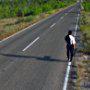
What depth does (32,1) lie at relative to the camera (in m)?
87.6

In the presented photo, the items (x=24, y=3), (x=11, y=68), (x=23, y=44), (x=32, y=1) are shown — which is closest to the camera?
(x=11, y=68)

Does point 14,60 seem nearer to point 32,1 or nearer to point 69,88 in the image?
point 69,88

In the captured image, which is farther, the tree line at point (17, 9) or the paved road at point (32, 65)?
the tree line at point (17, 9)

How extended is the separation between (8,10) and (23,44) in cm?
4761

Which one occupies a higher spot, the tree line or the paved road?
the paved road

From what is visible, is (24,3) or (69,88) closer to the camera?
(69,88)

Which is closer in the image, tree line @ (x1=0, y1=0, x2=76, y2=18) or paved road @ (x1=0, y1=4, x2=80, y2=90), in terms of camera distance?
paved road @ (x1=0, y1=4, x2=80, y2=90)

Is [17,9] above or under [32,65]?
under

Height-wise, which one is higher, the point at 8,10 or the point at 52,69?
the point at 52,69

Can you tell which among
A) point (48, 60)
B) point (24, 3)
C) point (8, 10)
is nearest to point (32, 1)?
point (24, 3)

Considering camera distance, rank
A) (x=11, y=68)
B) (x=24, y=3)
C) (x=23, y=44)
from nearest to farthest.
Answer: (x=11, y=68) < (x=23, y=44) < (x=24, y=3)

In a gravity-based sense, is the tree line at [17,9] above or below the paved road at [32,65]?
below

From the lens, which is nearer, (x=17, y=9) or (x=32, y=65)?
(x=32, y=65)

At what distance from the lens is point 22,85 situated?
11.1 m
